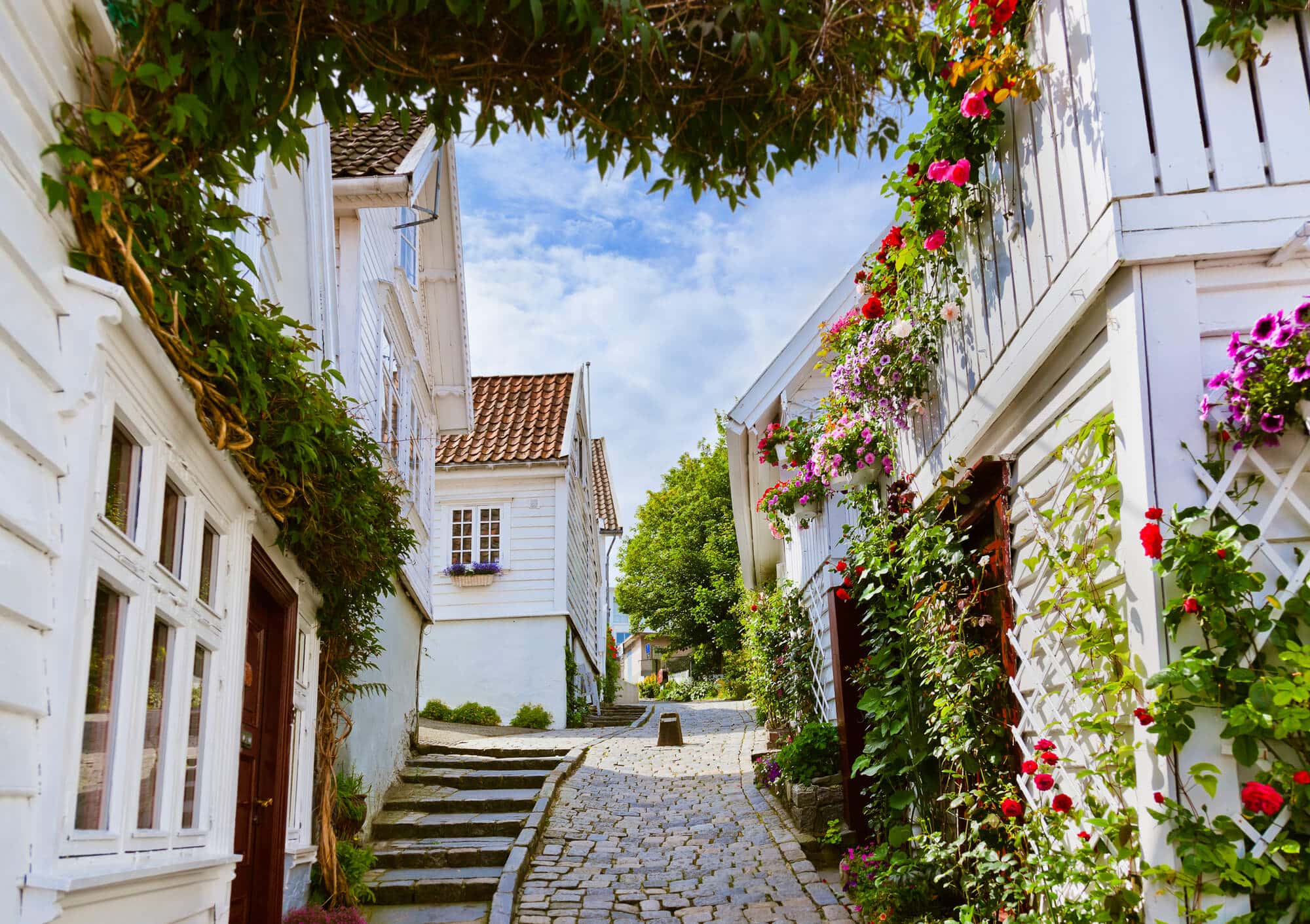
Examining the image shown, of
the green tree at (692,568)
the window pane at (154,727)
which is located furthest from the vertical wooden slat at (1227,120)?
the green tree at (692,568)

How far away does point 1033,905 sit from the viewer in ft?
15.8

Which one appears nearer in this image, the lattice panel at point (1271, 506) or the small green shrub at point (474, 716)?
the lattice panel at point (1271, 506)

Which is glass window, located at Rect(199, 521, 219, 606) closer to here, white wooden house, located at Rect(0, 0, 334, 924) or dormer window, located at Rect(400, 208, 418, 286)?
white wooden house, located at Rect(0, 0, 334, 924)

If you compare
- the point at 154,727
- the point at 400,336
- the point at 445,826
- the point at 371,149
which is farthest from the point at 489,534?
the point at 154,727

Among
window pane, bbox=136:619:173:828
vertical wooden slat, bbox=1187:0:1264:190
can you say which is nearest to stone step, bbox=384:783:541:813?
window pane, bbox=136:619:173:828

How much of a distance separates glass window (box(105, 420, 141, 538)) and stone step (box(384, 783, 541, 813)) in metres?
7.20

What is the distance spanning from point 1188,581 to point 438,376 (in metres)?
12.2

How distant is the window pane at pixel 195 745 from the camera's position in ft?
14.5

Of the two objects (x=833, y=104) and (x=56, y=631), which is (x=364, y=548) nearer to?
(x=56, y=631)

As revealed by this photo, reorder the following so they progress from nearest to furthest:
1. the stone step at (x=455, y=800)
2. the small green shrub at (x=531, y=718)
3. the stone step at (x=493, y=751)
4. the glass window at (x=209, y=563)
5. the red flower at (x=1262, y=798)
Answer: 1. the red flower at (x=1262, y=798)
2. the glass window at (x=209, y=563)
3. the stone step at (x=455, y=800)
4. the stone step at (x=493, y=751)
5. the small green shrub at (x=531, y=718)

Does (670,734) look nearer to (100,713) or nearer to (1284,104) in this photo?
(100,713)

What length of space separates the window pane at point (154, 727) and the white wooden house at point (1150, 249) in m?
3.47

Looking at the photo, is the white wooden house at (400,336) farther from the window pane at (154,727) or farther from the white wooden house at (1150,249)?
the white wooden house at (1150,249)

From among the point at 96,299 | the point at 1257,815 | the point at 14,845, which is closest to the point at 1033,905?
the point at 1257,815
